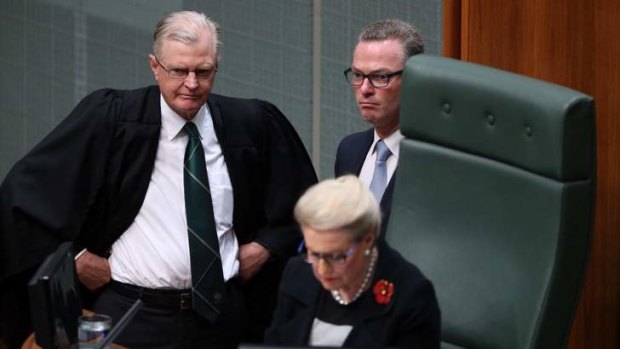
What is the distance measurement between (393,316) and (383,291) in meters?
0.06

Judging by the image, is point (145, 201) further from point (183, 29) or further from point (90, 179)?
point (183, 29)

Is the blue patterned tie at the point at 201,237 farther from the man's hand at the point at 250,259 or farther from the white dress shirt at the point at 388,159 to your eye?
the white dress shirt at the point at 388,159

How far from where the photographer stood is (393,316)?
11.4ft

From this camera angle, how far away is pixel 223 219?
4.60 metres

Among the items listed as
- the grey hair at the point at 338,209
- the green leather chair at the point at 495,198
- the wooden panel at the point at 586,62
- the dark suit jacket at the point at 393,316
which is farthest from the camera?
the wooden panel at the point at 586,62

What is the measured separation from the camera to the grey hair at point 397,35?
4.45 metres

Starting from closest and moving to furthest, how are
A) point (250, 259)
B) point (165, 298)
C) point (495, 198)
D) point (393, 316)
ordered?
point (393, 316)
point (495, 198)
point (165, 298)
point (250, 259)

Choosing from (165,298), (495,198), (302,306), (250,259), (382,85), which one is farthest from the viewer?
(250,259)

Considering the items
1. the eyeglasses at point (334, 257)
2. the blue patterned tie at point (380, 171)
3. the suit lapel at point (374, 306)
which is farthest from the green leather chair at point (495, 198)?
the eyeglasses at point (334, 257)

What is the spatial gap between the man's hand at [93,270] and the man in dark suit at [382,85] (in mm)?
777

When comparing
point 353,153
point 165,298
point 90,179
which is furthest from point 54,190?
point 353,153

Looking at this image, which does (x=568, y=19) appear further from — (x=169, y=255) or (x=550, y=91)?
(x=169, y=255)

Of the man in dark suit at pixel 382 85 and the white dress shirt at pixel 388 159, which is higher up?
the man in dark suit at pixel 382 85

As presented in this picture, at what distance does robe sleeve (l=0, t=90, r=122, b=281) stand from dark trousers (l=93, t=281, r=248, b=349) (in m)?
0.23
